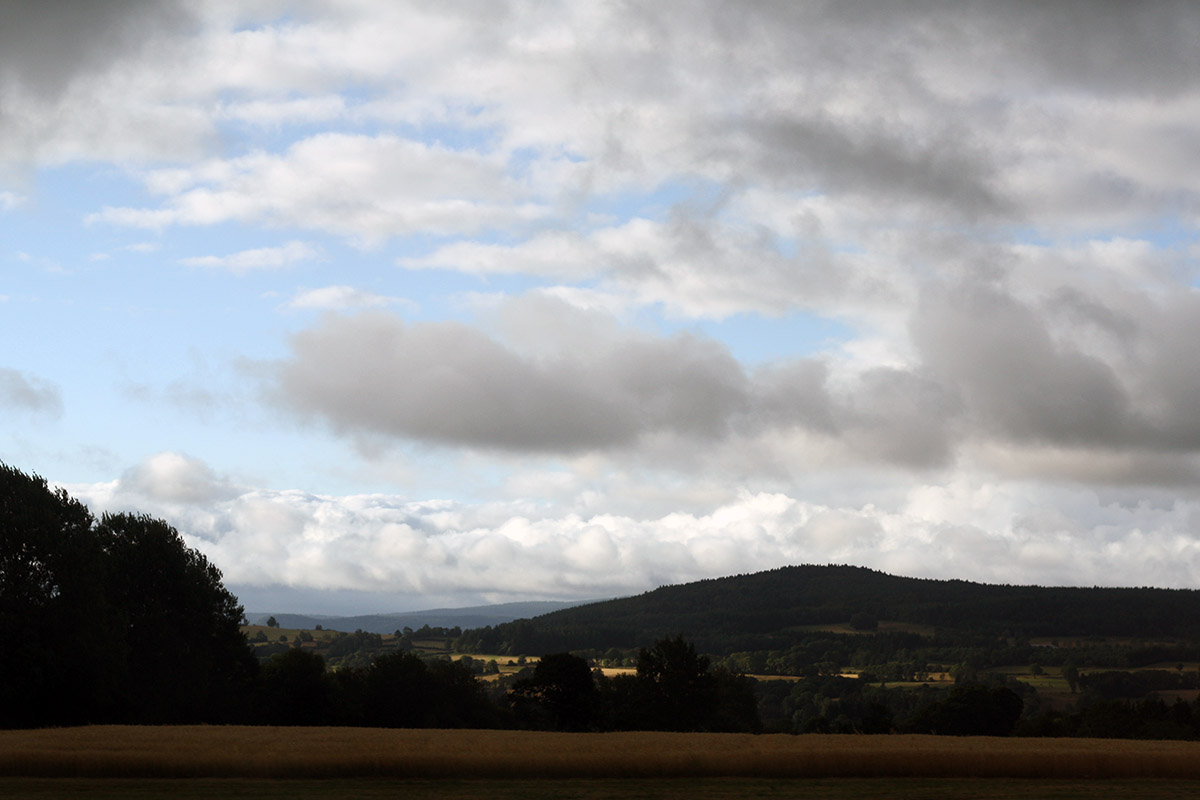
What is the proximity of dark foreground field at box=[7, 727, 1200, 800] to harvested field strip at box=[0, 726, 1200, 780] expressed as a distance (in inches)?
2.2

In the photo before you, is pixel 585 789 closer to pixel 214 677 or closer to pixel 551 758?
pixel 551 758

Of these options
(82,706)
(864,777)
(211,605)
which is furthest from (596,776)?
(211,605)

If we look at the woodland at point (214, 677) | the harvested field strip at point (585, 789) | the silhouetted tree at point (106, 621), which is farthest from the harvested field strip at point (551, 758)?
the woodland at point (214, 677)

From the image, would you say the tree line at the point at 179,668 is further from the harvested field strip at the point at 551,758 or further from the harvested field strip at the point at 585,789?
the harvested field strip at the point at 585,789

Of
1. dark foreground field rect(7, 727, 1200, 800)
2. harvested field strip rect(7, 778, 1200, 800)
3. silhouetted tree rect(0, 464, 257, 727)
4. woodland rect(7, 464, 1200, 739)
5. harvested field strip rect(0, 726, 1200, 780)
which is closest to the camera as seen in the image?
harvested field strip rect(7, 778, 1200, 800)

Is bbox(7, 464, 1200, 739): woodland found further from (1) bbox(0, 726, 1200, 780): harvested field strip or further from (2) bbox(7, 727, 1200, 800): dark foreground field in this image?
(2) bbox(7, 727, 1200, 800): dark foreground field

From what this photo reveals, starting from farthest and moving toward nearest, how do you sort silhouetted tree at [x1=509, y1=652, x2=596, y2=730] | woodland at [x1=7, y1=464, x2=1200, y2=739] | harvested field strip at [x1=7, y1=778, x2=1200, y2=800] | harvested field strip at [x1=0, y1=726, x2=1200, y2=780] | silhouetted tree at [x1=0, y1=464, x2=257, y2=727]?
silhouetted tree at [x1=509, y1=652, x2=596, y2=730]
woodland at [x1=7, y1=464, x2=1200, y2=739]
silhouetted tree at [x1=0, y1=464, x2=257, y2=727]
harvested field strip at [x1=0, y1=726, x2=1200, y2=780]
harvested field strip at [x1=7, y1=778, x2=1200, y2=800]

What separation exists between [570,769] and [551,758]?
41.0 inches

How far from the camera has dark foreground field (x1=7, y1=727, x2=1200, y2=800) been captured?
121 ft

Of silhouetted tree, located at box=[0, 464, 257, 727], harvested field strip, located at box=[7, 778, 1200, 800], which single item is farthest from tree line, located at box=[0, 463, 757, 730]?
harvested field strip, located at box=[7, 778, 1200, 800]

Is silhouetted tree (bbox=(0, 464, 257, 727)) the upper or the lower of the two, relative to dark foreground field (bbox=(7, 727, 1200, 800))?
upper

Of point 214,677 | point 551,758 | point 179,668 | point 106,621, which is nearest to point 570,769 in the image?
point 551,758

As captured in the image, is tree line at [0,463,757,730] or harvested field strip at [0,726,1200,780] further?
tree line at [0,463,757,730]

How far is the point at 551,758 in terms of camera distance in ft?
139
